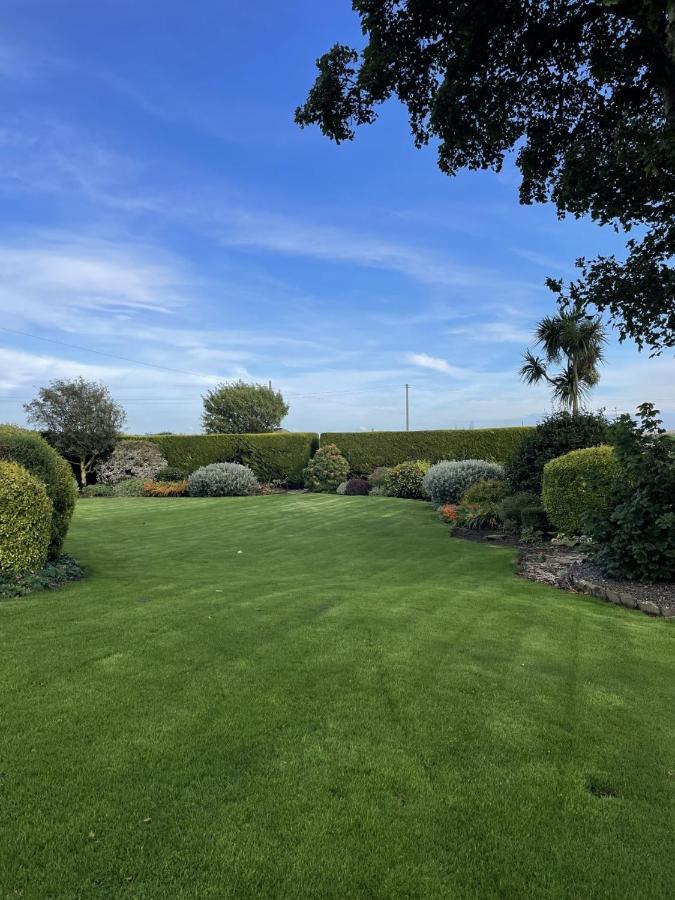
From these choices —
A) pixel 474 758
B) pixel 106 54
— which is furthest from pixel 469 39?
pixel 474 758

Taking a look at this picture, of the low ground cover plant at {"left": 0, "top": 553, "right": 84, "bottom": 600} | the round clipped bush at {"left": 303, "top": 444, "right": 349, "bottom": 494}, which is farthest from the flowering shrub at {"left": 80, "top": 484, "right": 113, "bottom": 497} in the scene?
the low ground cover plant at {"left": 0, "top": 553, "right": 84, "bottom": 600}

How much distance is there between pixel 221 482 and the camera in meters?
19.3

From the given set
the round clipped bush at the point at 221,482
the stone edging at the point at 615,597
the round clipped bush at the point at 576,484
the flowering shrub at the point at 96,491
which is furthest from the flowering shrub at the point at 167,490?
the stone edging at the point at 615,597

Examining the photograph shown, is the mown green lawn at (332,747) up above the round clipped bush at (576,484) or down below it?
below

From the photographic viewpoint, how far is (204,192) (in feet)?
42.5

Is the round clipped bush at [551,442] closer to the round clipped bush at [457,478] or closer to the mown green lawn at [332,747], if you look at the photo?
the round clipped bush at [457,478]

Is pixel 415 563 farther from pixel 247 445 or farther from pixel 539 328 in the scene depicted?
pixel 247 445

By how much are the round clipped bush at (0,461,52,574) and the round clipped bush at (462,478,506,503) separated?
8.86 meters

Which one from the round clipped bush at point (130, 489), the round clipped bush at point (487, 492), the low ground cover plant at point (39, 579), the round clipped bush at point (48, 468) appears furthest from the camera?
the round clipped bush at point (130, 489)

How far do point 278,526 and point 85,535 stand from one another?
4.08m

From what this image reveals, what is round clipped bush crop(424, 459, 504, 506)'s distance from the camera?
44.0ft

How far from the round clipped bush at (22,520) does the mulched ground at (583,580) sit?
620 cm

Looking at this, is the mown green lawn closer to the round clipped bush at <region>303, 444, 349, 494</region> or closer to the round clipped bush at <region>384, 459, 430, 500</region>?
the round clipped bush at <region>384, 459, 430, 500</region>

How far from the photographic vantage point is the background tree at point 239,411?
121 feet
